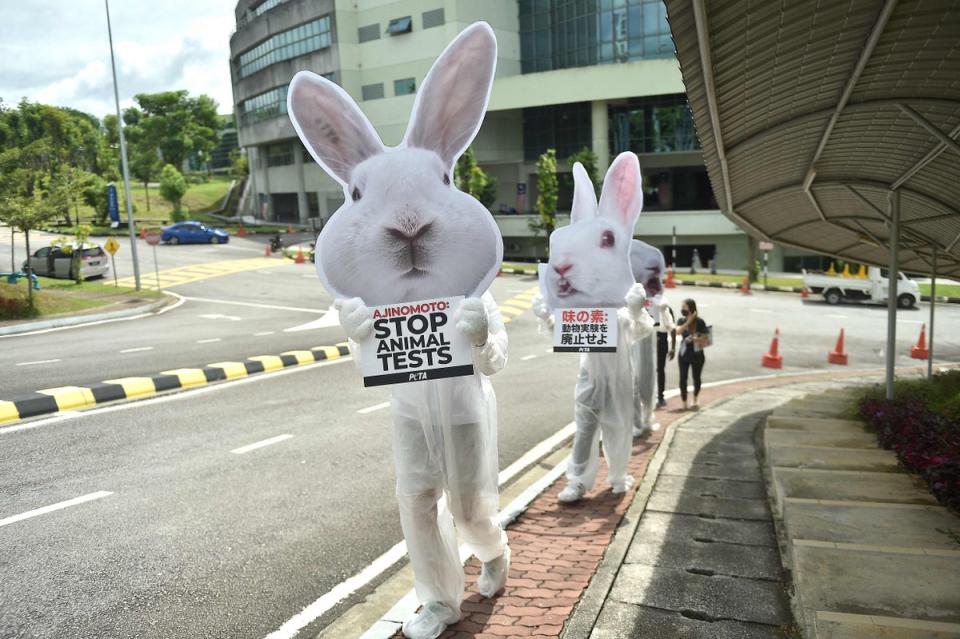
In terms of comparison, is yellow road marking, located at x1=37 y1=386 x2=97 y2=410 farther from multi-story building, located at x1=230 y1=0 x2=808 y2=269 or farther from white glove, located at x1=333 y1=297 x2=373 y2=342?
multi-story building, located at x1=230 y1=0 x2=808 y2=269

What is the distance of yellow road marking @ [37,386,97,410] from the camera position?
9.87 metres

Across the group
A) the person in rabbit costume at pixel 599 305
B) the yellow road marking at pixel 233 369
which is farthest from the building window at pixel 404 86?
the person in rabbit costume at pixel 599 305

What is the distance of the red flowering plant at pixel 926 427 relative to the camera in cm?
519

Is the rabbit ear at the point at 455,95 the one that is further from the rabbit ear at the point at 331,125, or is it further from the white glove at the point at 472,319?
the white glove at the point at 472,319

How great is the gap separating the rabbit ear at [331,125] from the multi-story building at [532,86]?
35600mm

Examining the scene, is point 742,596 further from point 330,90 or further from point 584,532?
point 330,90

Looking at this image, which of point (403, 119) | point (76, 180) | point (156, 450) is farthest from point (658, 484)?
point (403, 119)

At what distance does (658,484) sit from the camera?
682 centimetres

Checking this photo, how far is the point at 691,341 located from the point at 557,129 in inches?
1465

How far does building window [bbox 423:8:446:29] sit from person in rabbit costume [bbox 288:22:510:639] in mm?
42997

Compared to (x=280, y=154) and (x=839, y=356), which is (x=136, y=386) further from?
(x=280, y=154)

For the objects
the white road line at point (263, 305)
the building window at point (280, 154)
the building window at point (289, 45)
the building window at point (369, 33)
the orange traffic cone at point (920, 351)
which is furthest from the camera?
the building window at point (280, 154)

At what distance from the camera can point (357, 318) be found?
4.00m

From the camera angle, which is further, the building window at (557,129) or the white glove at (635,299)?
the building window at (557,129)
